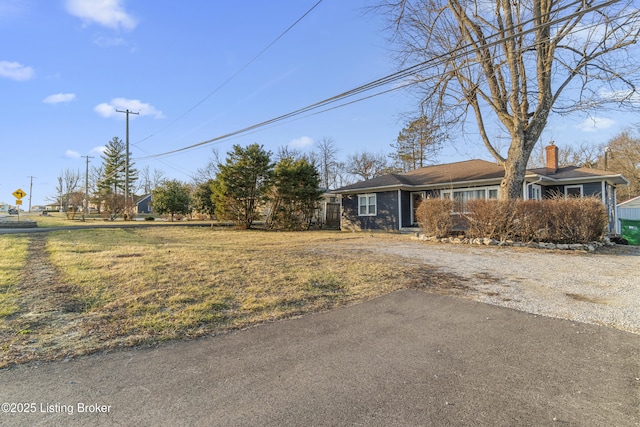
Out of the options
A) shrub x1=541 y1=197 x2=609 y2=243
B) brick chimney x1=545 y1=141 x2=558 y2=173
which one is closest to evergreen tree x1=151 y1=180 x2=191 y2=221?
shrub x1=541 y1=197 x2=609 y2=243

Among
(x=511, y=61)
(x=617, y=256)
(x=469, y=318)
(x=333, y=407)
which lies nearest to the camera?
(x=333, y=407)

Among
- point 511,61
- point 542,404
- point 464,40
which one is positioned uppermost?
point 464,40

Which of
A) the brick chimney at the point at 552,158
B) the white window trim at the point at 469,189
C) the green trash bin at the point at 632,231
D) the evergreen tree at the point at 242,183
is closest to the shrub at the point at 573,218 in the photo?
the white window trim at the point at 469,189

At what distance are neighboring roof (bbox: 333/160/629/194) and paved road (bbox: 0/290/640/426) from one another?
45.5ft

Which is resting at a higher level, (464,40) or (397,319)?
(464,40)

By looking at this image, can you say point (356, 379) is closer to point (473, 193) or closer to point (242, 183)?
point (473, 193)

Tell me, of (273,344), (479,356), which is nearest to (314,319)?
(273,344)

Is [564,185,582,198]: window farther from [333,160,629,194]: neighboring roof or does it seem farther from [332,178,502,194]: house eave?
[332,178,502,194]: house eave

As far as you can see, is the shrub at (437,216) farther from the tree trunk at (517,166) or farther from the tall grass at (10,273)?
the tall grass at (10,273)

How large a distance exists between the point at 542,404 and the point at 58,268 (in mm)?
8466

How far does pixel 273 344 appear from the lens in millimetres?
3387

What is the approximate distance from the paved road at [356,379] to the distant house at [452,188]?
14.1 metres

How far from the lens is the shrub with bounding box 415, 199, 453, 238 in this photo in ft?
40.9

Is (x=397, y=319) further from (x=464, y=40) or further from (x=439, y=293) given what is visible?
(x=464, y=40)
